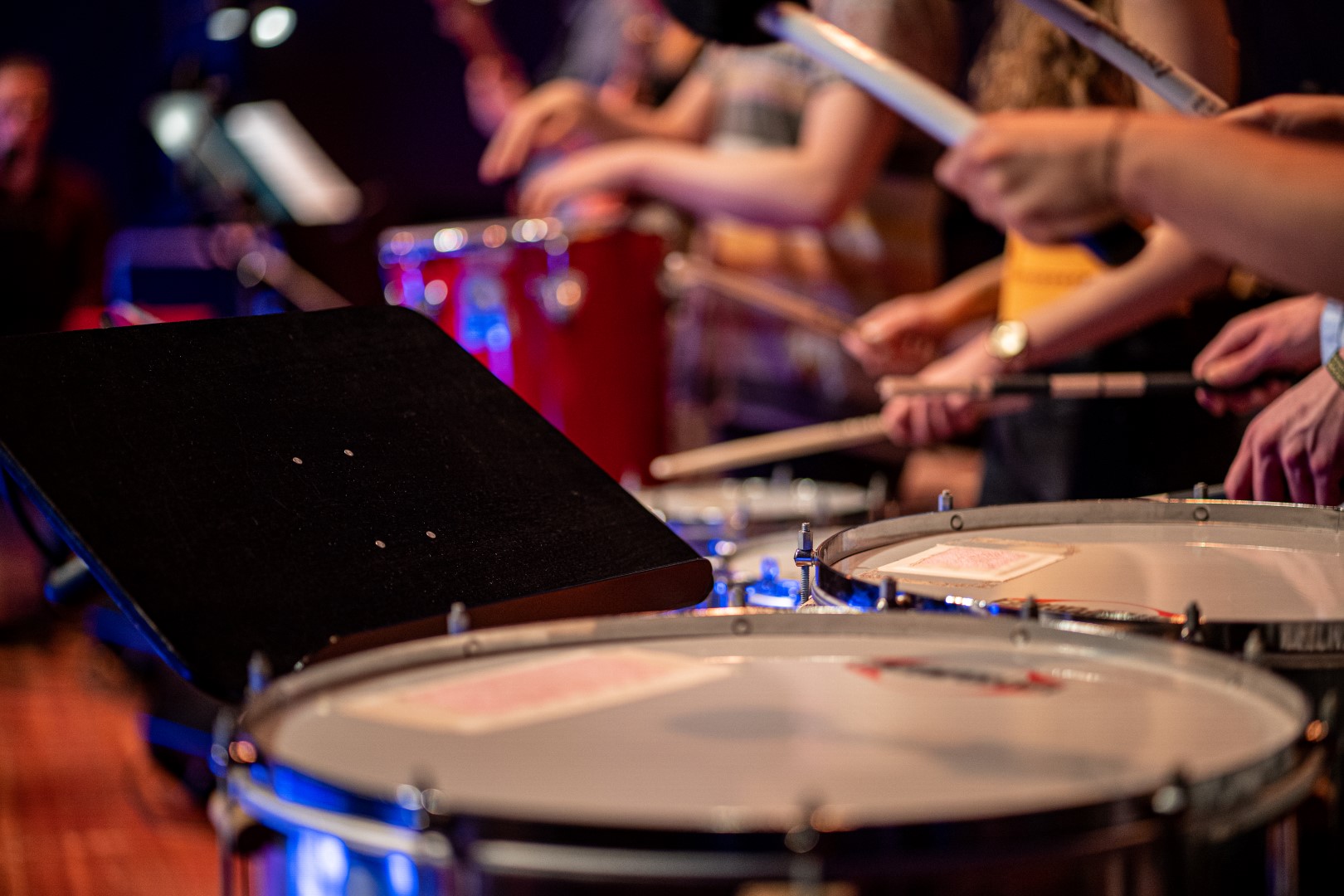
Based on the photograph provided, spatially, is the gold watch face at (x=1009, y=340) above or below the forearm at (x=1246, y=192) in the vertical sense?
above

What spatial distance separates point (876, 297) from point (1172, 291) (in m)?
0.82

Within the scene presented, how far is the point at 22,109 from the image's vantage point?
189 inches

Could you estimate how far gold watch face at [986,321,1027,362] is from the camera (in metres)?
1.80

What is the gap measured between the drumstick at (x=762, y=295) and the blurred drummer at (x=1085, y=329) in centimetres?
25

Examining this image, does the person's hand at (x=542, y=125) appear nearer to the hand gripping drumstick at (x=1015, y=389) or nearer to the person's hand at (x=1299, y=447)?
the hand gripping drumstick at (x=1015, y=389)

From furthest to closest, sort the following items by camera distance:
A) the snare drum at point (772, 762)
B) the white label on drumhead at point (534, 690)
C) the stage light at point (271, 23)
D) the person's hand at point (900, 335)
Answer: the stage light at point (271, 23) < the person's hand at point (900, 335) < the white label on drumhead at point (534, 690) < the snare drum at point (772, 762)

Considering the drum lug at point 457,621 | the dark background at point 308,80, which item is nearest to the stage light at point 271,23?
the dark background at point 308,80

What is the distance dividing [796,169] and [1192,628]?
1.59 m

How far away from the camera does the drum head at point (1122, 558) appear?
87 cm

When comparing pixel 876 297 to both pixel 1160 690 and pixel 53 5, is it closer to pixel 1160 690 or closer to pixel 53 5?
pixel 1160 690

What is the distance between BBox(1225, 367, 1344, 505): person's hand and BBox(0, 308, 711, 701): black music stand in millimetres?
524

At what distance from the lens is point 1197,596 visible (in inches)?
35.3

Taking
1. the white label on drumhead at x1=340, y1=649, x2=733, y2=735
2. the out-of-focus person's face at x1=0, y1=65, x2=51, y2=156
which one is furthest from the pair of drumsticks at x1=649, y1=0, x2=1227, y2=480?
the out-of-focus person's face at x1=0, y1=65, x2=51, y2=156

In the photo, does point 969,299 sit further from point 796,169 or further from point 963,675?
point 963,675
